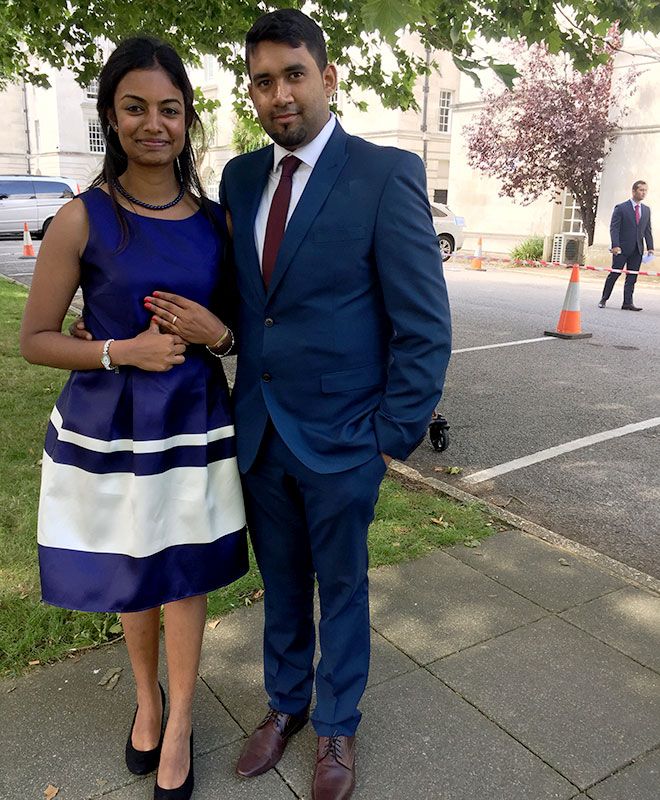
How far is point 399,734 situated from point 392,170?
178 centimetres

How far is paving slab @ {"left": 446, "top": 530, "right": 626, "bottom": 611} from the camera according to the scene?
11.0ft

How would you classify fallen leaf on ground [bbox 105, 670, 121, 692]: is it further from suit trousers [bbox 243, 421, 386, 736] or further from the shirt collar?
the shirt collar

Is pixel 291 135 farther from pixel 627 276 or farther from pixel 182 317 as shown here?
pixel 627 276

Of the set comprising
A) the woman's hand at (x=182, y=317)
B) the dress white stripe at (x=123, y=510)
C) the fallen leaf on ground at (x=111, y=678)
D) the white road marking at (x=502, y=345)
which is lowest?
the fallen leaf on ground at (x=111, y=678)

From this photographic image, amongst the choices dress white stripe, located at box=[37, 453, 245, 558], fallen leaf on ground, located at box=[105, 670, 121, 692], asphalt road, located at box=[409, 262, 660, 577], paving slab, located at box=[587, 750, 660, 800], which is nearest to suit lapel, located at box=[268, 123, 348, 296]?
dress white stripe, located at box=[37, 453, 245, 558]

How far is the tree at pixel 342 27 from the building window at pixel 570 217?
1753cm

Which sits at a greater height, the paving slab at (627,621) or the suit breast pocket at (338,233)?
the suit breast pocket at (338,233)

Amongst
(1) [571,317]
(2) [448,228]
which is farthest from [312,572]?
(2) [448,228]

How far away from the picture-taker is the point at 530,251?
75.8 ft

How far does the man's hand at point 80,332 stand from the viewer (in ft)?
6.72

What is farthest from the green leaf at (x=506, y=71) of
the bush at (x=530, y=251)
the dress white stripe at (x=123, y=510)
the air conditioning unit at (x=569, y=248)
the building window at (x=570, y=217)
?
the building window at (x=570, y=217)

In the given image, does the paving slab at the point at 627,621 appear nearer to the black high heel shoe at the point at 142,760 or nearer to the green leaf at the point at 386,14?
the black high heel shoe at the point at 142,760

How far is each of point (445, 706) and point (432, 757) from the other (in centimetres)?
26

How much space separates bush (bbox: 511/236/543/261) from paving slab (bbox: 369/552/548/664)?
20.4 m
